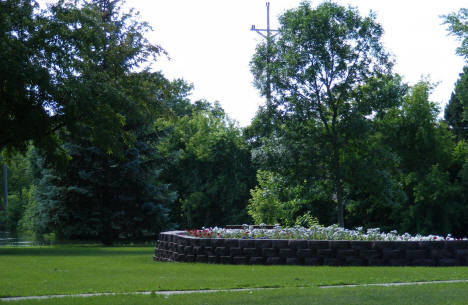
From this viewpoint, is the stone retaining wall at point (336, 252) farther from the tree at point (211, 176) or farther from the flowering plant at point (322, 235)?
the tree at point (211, 176)

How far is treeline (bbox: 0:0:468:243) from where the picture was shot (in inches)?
464

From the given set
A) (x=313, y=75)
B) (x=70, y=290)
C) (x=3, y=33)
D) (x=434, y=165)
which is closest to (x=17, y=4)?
(x=3, y=33)

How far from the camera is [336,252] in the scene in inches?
550

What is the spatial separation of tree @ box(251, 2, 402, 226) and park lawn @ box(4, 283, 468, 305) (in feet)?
49.9

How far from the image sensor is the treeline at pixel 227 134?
11797 millimetres

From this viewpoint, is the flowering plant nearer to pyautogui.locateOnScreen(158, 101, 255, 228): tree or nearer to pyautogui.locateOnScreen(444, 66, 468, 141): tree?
pyautogui.locateOnScreen(158, 101, 255, 228): tree

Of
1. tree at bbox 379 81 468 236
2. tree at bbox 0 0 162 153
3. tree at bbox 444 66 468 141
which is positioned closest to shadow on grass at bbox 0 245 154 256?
tree at bbox 0 0 162 153

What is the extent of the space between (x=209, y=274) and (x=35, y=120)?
4684 millimetres

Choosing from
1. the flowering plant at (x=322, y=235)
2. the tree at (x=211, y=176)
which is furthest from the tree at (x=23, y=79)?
the tree at (x=211, y=176)

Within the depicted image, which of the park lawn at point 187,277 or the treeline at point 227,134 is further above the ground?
the treeline at point 227,134

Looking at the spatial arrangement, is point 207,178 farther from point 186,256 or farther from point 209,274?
point 209,274

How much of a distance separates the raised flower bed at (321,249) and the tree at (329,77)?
8.83 metres

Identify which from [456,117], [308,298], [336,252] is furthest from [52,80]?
[456,117]

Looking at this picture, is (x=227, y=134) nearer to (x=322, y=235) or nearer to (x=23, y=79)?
(x=322, y=235)
